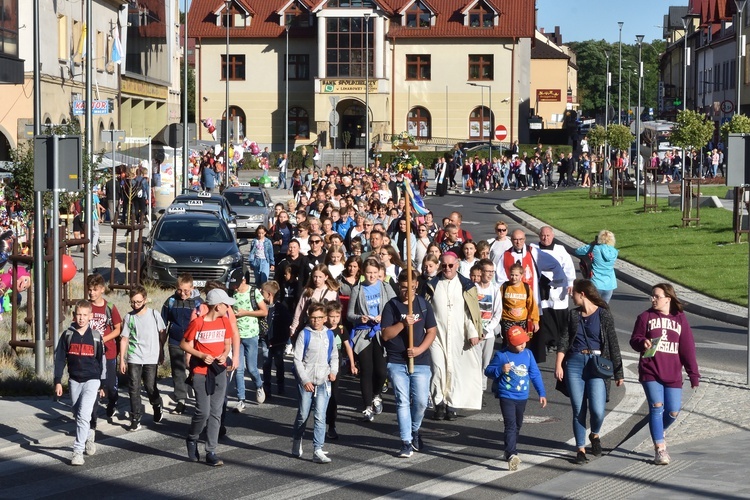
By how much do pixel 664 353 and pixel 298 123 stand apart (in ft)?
263

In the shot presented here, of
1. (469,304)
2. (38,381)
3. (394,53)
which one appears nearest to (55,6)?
(38,381)

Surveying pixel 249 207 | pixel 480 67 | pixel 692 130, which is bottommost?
pixel 249 207

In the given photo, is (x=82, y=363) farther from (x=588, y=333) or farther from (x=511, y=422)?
(x=588, y=333)

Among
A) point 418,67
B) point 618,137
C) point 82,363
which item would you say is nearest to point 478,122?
point 418,67

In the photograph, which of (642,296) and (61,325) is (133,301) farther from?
(642,296)

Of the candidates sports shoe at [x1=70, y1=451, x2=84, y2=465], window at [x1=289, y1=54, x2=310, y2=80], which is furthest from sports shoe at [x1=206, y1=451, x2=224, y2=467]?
window at [x1=289, y1=54, x2=310, y2=80]

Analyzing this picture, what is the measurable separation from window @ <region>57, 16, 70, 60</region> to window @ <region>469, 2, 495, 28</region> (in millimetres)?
44594

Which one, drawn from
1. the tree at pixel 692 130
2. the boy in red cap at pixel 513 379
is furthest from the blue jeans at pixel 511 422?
the tree at pixel 692 130

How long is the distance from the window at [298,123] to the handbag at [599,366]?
7925 centimetres

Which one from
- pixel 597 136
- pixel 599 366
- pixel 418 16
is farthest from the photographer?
pixel 418 16

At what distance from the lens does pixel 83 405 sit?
11062 millimetres

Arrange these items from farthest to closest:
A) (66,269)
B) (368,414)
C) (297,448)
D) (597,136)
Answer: (597,136), (66,269), (368,414), (297,448)

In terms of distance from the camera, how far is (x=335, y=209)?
Answer: 23.3 meters

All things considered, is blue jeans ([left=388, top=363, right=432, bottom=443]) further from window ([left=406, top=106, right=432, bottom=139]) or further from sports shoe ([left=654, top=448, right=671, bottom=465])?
window ([left=406, top=106, right=432, bottom=139])
